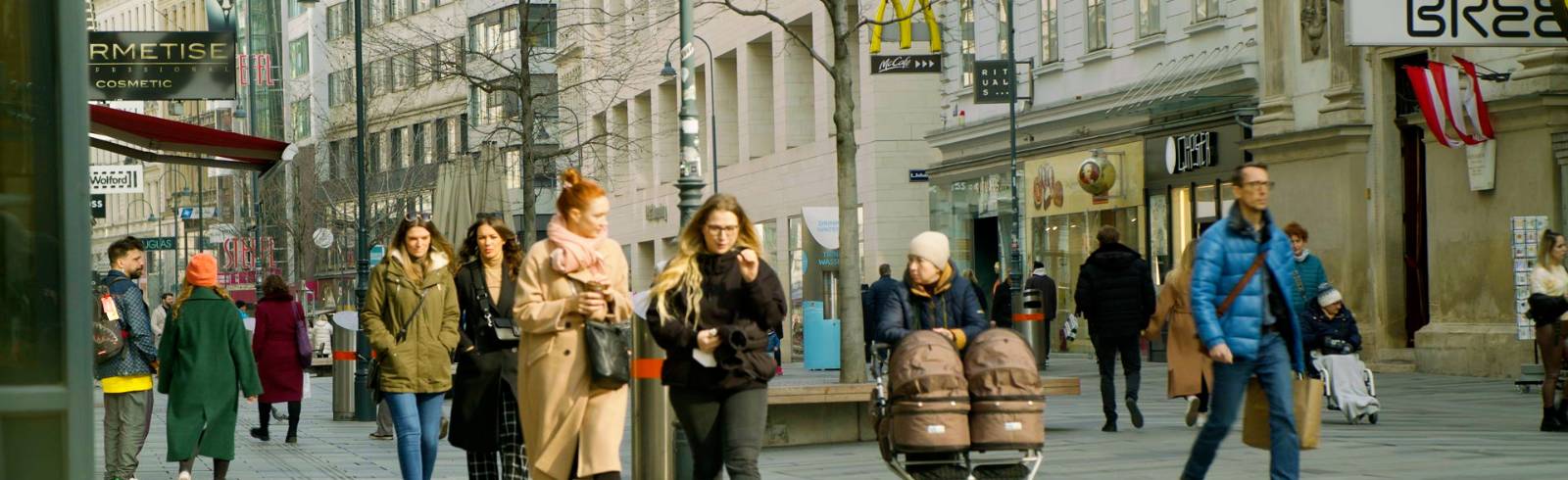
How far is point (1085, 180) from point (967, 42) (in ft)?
18.2

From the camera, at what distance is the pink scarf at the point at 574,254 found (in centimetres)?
991

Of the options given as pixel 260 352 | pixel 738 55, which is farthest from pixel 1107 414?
pixel 738 55

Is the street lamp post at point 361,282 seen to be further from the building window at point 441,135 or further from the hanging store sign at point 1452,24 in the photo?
the building window at point 441,135

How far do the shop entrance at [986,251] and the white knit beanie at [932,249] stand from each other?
109 ft

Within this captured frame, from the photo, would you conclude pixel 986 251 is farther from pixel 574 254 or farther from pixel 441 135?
pixel 441 135

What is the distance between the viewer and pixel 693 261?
9.98 meters

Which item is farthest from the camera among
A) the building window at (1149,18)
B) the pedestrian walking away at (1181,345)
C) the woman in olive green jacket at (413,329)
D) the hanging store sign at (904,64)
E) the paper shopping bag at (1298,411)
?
the building window at (1149,18)

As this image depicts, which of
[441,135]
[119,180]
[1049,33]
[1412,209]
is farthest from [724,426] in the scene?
[441,135]

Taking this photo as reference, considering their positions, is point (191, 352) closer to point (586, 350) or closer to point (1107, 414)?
point (586, 350)

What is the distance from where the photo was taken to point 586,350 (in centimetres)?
1000

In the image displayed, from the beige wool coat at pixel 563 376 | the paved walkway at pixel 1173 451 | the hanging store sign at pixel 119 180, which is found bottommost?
the paved walkway at pixel 1173 451

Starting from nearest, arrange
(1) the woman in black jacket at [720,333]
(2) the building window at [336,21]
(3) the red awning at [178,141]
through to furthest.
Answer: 1. (1) the woman in black jacket at [720,333]
2. (3) the red awning at [178,141]
3. (2) the building window at [336,21]

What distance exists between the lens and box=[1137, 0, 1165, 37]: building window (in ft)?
115

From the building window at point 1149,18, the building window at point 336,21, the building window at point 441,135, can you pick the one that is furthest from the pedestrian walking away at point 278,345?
the building window at point 336,21
